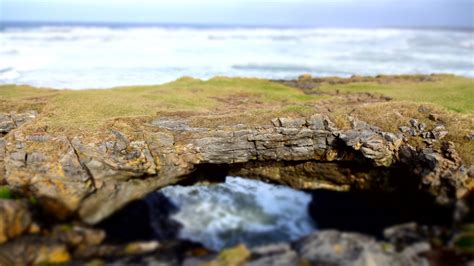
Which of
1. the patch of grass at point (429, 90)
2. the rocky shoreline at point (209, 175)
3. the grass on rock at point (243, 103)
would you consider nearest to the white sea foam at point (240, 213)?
the rocky shoreline at point (209, 175)

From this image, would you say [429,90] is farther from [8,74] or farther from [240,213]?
[8,74]

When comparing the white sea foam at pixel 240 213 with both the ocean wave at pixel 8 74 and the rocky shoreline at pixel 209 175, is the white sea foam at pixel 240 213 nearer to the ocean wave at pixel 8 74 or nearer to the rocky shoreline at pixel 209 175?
the rocky shoreline at pixel 209 175

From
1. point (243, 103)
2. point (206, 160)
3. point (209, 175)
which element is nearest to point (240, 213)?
point (206, 160)

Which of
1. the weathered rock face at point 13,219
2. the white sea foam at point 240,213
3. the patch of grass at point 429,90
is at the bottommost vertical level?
the white sea foam at point 240,213

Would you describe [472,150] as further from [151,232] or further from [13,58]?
[13,58]

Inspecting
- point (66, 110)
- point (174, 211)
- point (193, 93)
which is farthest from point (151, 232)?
point (193, 93)

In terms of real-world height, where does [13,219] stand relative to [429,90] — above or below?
below
